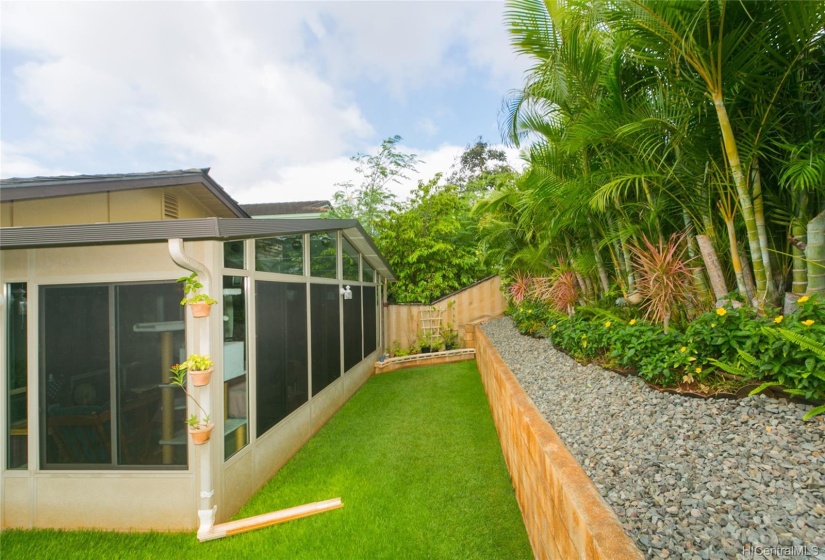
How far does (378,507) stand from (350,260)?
15.5 feet

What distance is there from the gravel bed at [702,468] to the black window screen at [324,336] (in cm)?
330

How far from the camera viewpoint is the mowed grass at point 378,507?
8.75 ft

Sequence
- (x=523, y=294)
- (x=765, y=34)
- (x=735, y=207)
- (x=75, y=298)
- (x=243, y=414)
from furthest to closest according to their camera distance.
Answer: (x=523, y=294), (x=243, y=414), (x=75, y=298), (x=735, y=207), (x=765, y=34)

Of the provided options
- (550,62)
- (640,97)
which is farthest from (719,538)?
(550,62)

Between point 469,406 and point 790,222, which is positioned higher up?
point 790,222

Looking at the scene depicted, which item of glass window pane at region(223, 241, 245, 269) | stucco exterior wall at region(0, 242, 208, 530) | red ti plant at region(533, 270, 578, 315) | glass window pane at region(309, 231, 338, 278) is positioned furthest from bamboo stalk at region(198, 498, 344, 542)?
red ti plant at region(533, 270, 578, 315)

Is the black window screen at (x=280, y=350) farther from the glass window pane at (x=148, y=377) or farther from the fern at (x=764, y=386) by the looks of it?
the fern at (x=764, y=386)

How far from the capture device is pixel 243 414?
11.2 feet

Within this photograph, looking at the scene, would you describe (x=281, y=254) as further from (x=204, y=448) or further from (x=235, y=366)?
(x=204, y=448)

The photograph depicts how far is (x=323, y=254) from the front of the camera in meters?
5.67

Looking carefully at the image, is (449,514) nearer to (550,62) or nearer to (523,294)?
(550,62)

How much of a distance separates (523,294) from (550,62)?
14.4 ft

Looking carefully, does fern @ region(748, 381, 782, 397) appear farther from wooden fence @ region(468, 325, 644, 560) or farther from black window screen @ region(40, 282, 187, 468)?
black window screen @ region(40, 282, 187, 468)

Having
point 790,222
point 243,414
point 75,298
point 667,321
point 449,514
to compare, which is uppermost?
point 790,222
